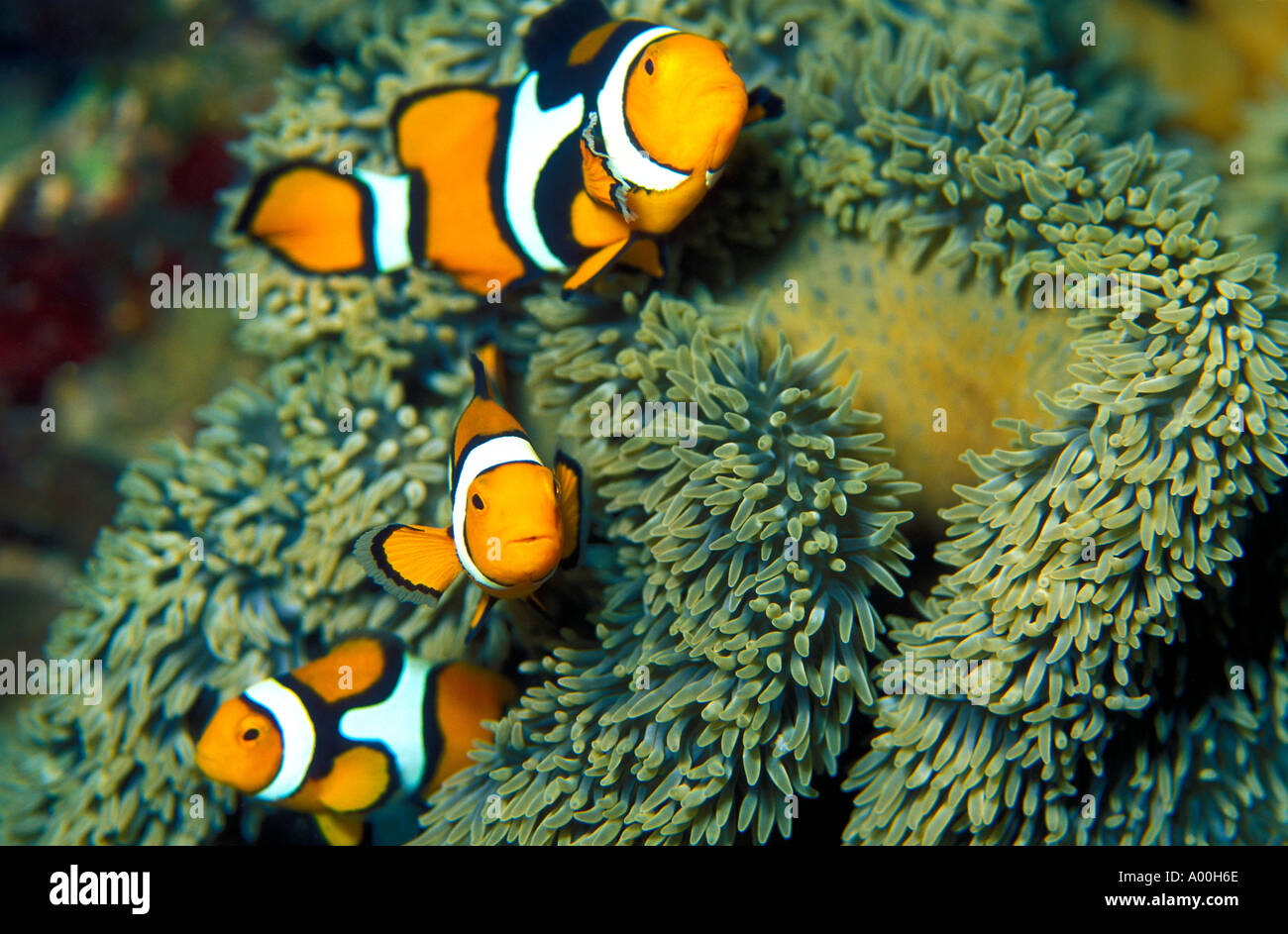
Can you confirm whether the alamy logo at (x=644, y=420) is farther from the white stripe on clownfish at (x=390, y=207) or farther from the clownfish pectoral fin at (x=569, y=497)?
the white stripe on clownfish at (x=390, y=207)

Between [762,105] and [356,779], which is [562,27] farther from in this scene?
[356,779]

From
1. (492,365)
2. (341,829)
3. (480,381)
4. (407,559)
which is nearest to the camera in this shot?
(407,559)

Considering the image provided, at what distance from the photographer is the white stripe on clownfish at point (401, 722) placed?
1571 millimetres

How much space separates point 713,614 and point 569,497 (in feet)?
0.97

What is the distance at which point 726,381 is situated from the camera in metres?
1.43

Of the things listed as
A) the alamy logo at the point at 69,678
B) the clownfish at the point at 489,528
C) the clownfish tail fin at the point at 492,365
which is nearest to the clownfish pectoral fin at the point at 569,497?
the clownfish at the point at 489,528

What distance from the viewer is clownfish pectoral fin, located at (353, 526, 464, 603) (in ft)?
4.28

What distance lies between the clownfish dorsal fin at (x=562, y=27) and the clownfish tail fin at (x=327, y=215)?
33 cm

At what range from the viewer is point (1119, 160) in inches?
55.2

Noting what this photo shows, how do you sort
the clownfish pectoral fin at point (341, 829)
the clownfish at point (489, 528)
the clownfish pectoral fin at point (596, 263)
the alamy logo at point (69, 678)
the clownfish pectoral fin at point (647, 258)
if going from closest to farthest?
1. the clownfish at point (489, 528)
2. the clownfish pectoral fin at point (596, 263)
3. the clownfish pectoral fin at point (647, 258)
4. the clownfish pectoral fin at point (341, 829)
5. the alamy logo at point (69, 678)

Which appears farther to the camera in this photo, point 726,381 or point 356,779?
point 356,779
